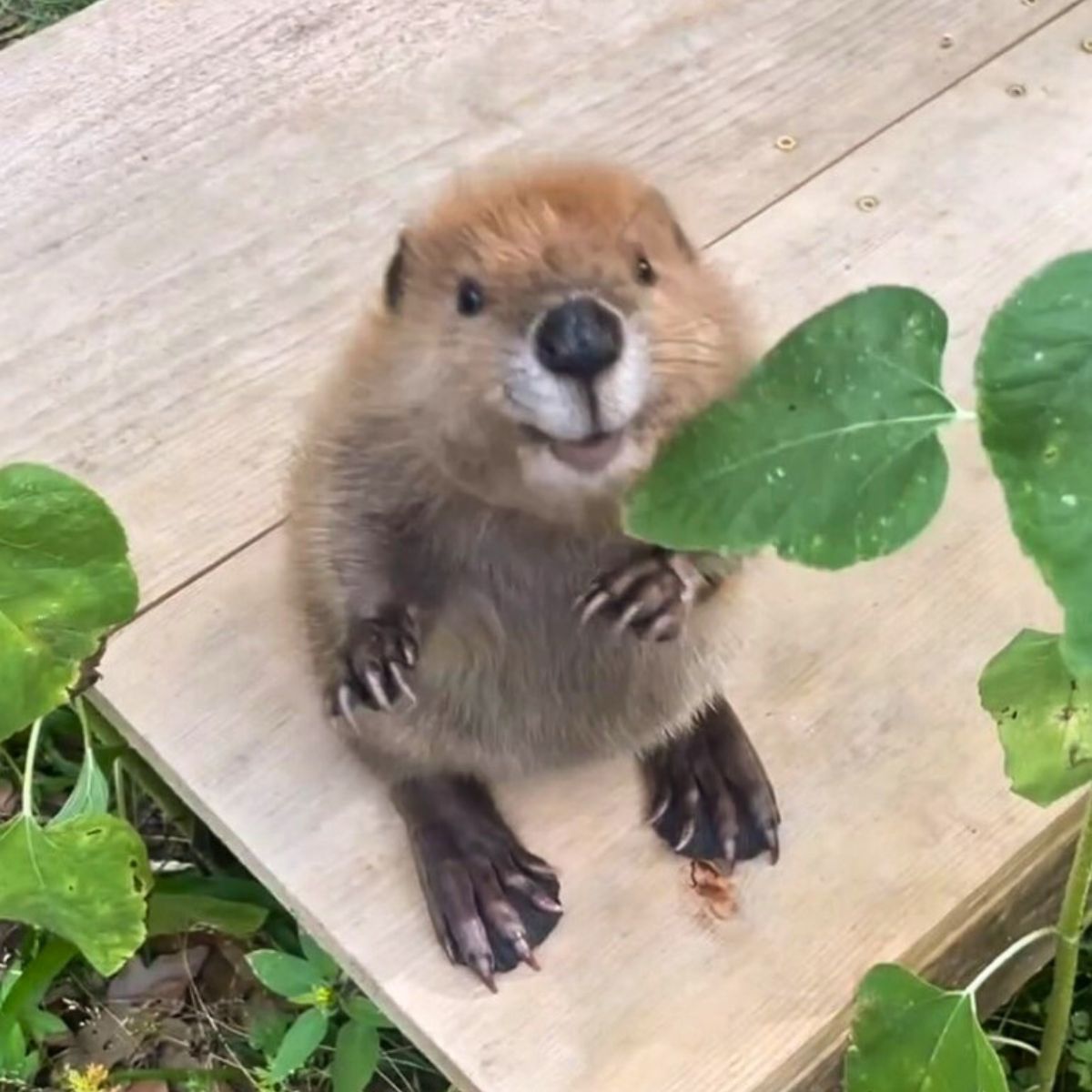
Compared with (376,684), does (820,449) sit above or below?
above

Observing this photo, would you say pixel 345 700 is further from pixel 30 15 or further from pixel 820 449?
pixel 30 15

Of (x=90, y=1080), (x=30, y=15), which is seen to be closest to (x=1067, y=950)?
(x=90, y=1080)

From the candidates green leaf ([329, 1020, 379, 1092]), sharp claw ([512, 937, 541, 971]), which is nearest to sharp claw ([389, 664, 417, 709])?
sharp claw ([512, 937, 541, 971])

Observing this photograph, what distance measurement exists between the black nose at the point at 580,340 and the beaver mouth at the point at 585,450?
3.0 inches

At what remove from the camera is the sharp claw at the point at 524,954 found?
1714 millimetres

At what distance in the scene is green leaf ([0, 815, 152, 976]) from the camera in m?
1.56

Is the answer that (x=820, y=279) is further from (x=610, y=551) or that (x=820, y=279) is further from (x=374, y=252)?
(x=610, y=551)

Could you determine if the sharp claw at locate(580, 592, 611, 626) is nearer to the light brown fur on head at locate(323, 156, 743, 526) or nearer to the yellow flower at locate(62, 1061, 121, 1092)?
the light brown fur on head at locate(323, 156, 743, 526)

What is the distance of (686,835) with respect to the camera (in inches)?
69.9

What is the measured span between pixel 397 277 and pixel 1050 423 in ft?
2.36

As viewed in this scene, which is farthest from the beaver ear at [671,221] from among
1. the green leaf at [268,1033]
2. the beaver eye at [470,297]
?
the green leaf at [268,1033]

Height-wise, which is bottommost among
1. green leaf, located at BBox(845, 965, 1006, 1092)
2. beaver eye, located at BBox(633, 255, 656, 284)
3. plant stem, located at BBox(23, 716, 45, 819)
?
green leaf, located at BBox(845, 965, 1006, 1092)

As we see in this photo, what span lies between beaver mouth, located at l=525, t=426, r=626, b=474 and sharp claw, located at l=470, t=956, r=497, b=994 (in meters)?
0.50

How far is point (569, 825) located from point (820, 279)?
2.26 ft
